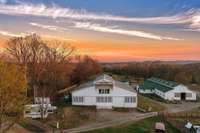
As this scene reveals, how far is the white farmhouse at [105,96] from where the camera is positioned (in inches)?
2029

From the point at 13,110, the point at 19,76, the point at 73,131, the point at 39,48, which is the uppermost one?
the point at 39,48

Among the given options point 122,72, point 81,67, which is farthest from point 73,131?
point 122,72

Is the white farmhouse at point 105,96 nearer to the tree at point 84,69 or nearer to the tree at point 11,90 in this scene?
the tree at point 11,90

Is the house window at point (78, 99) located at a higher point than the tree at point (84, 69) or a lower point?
lower

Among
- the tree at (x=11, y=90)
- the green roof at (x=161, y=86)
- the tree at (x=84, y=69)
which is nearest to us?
the tree at (x=11, y=90)

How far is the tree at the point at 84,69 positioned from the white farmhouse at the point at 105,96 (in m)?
28.1

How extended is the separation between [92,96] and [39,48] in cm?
2063

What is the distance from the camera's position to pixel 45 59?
68812 millimetres

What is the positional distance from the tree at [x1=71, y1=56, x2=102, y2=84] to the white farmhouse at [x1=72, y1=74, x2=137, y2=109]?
1106 inches

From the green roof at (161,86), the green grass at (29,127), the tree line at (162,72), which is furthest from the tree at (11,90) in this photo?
the tree line at (162,72)

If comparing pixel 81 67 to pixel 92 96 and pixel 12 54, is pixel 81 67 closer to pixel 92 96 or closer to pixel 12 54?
pixel 12 54

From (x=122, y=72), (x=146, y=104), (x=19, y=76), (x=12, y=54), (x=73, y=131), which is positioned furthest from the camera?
(x=122, y=72)

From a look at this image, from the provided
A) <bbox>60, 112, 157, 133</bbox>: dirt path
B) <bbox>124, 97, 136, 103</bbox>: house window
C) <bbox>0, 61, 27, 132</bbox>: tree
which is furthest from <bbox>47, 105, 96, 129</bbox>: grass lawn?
<bbox>0, 61, 27, 132</bbox>: tree

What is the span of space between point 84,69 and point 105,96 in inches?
1367
